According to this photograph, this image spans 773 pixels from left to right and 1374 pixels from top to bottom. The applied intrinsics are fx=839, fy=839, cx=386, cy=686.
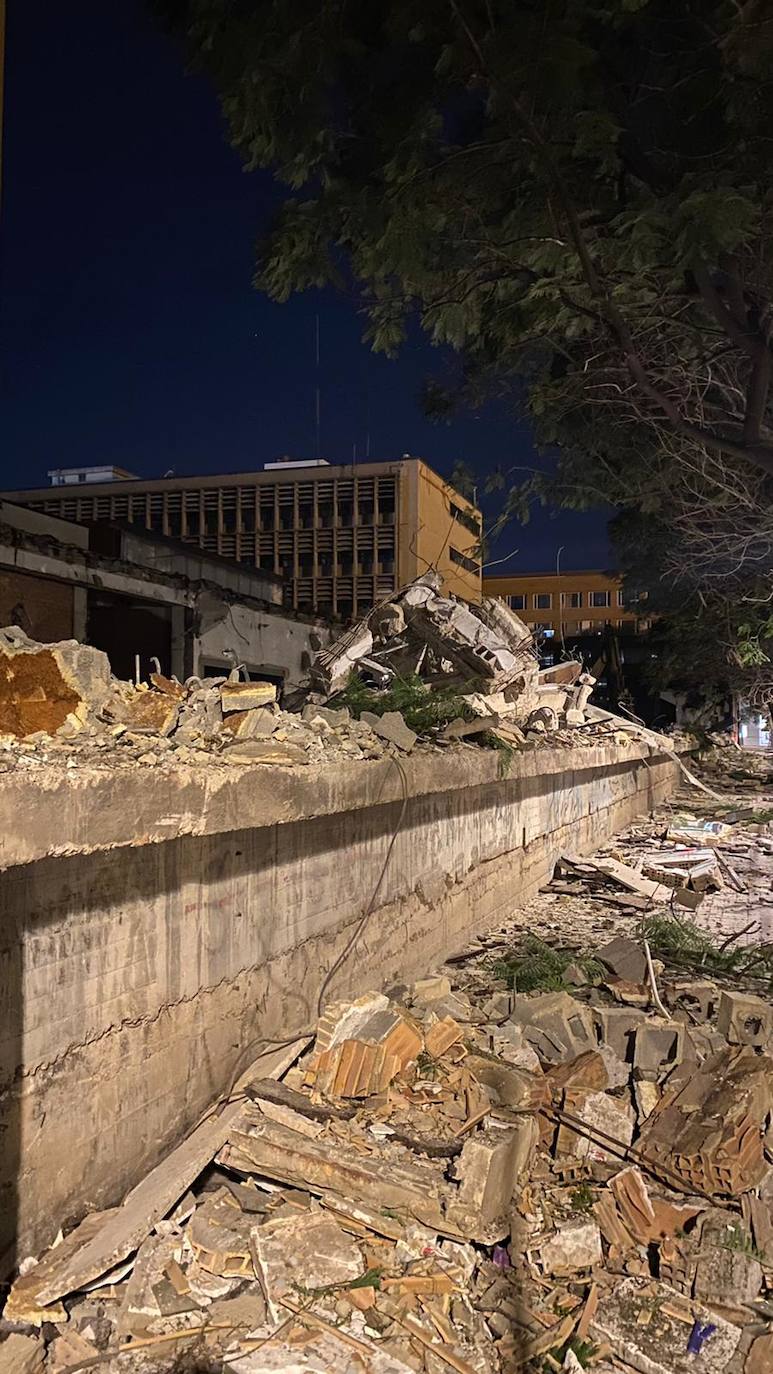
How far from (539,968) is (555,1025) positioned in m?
1.48

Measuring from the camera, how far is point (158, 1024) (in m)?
3.68

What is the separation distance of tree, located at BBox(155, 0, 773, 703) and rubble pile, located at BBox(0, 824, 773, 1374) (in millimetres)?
5233

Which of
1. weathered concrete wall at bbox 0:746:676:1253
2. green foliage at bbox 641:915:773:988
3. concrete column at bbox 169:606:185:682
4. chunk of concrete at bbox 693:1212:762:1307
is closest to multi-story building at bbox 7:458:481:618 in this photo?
concrete column at bbox 169:606:185:682

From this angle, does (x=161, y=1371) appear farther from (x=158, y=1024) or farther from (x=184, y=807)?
(x=184, y=807)

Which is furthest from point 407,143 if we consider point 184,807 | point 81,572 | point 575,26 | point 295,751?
point 81,572

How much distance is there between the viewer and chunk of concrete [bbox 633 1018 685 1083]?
4656mm

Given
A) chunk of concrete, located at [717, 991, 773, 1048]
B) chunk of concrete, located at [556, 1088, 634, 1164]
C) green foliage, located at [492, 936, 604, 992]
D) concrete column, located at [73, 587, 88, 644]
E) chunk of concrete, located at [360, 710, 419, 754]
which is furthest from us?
concrete column, located at [73, 587, 88, 644]

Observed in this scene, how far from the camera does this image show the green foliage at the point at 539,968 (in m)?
6.25

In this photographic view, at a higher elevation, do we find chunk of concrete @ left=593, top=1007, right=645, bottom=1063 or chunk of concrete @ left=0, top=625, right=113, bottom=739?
chunk of concrete @ left=0, top=625, right=113, bottom=739

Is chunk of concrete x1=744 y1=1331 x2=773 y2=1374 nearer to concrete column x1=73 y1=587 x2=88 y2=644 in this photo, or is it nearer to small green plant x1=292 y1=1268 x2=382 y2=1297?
small green plant x1=292 y1=1268 x2=382 y2=1297

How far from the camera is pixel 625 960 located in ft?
21.3

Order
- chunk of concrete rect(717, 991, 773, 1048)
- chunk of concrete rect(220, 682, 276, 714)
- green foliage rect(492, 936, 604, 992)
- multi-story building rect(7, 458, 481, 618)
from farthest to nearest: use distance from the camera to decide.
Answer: multi-story building rect(7, 458, 481, 618) < green foliage rect(492, 936, 604, 992) < chunk of concrete rect(717, 991, 773, 1048) < chunk of concrete rect(220, 682, 276, 714)

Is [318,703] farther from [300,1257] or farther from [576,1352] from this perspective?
[576,1352]

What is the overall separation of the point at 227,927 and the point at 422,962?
283cm
